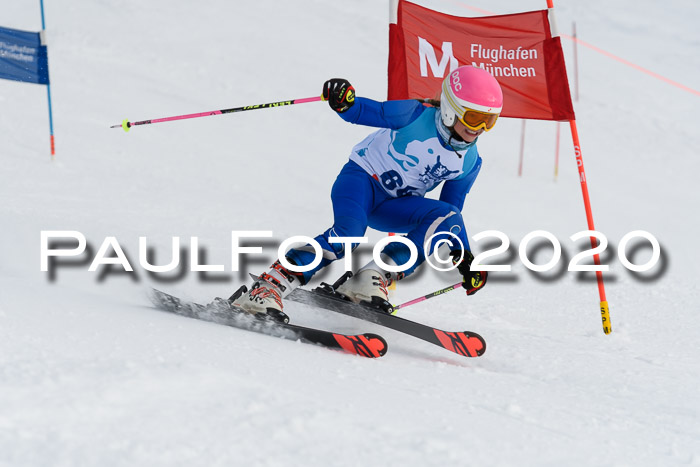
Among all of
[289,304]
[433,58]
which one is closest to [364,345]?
[289,304]

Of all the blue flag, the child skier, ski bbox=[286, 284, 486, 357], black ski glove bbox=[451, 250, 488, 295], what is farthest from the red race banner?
the blue flag

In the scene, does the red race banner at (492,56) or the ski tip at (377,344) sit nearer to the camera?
the ski tip at (377,344)

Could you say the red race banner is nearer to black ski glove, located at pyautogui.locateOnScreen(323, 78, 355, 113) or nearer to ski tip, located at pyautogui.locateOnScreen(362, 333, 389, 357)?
black ski glove, located at pyautogui.locateOnScreen(323, 78, 355, 113)

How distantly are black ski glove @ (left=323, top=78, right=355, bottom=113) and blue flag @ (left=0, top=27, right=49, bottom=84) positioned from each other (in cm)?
551

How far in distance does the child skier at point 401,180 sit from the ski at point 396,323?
7cm

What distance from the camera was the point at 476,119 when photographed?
11.4 ft

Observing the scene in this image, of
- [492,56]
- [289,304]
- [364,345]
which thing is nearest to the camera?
[364,345]

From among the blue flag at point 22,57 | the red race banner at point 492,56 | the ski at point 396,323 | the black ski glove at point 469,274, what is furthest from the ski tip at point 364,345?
the blue flag at point 22,57

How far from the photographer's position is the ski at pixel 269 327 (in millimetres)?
3094

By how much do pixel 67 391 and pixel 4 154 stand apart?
6.38 metres

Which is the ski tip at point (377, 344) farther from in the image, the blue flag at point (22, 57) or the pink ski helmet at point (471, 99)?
the blue flag at point (22, 57)

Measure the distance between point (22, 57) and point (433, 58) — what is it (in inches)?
204

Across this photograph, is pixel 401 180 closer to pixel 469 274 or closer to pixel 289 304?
pixel 469 274

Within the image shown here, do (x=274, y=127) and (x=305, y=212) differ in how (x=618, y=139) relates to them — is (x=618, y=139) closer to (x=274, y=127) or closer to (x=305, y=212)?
(x=274, y=127)
